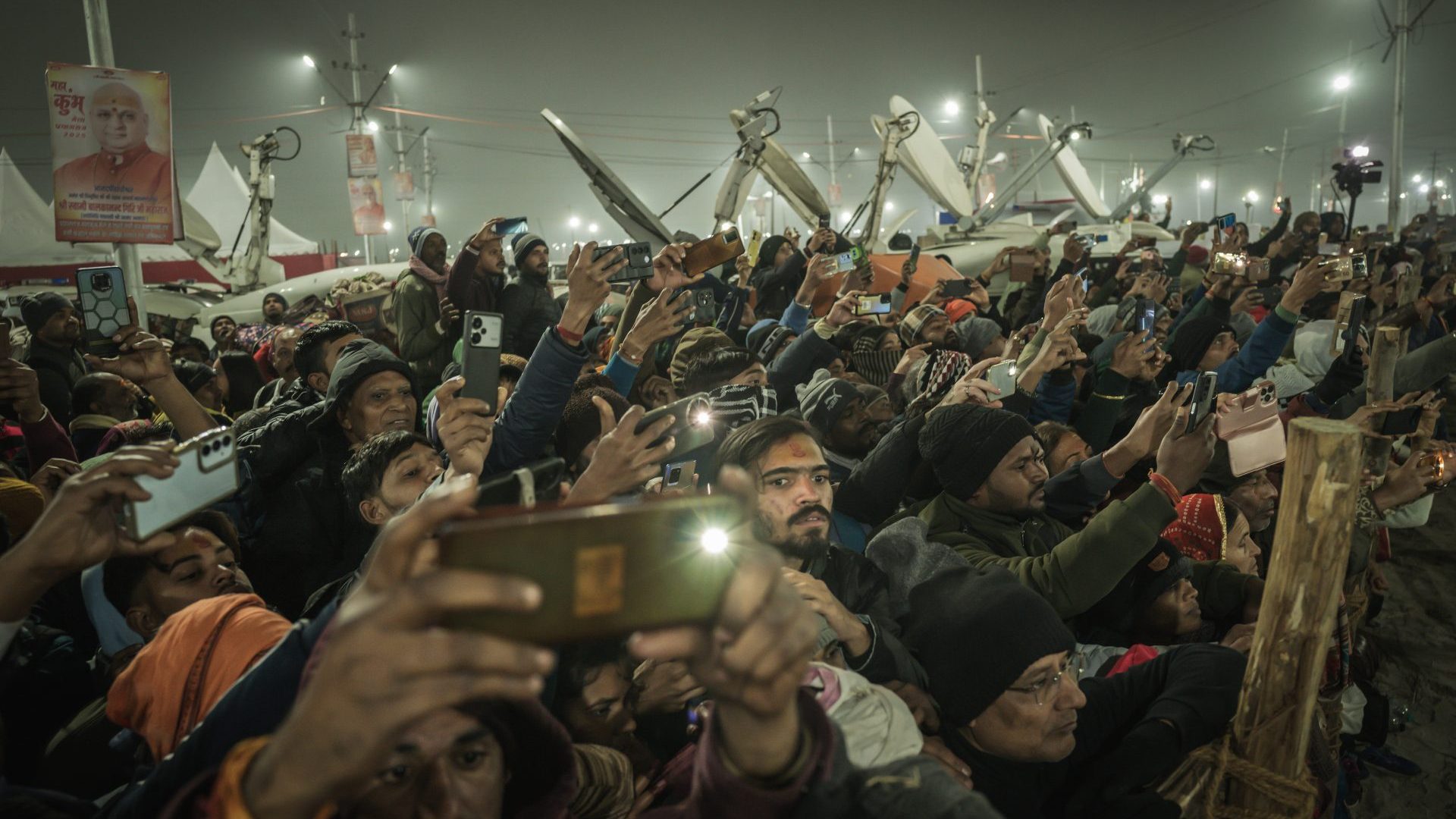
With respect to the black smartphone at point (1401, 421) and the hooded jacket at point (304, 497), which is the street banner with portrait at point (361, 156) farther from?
the black smartphone at point (1401, 421)

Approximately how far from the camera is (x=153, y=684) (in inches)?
61.2

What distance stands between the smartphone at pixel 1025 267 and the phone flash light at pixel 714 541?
27.9ft

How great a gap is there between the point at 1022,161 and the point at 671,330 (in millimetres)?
79030

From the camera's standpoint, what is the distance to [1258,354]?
17.2 feet

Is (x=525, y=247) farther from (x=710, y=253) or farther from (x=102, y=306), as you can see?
(x=102, y=306)

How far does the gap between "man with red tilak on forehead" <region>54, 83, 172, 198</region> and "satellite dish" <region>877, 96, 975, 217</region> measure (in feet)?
35.5

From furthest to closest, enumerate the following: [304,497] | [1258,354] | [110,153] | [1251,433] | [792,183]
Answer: [792,183] → [110,153] → [1258,354] → [1251,433] → [304,497]

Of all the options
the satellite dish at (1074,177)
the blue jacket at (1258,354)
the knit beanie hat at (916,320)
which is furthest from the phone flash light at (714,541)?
the satellite dish at (1074,177)

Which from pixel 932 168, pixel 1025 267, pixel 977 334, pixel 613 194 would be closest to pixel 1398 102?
pixel 932 168

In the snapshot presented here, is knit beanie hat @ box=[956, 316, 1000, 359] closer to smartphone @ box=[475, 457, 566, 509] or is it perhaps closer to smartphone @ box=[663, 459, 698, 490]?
smartphone @ box=[663, 459, 698, 490]

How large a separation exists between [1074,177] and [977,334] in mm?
14868

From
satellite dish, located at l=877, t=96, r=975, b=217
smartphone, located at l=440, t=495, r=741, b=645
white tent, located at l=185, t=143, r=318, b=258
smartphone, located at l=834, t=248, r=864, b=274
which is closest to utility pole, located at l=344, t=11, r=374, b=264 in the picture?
white tent, located at l=185, t=143, r=318, b=258

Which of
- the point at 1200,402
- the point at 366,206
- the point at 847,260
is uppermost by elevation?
the point at 366,206

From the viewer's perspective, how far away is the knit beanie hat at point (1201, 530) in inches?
129
